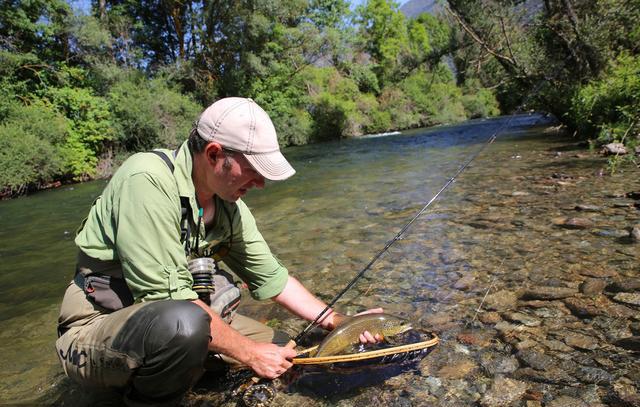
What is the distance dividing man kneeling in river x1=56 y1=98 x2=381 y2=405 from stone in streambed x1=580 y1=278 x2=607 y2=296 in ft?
7.46

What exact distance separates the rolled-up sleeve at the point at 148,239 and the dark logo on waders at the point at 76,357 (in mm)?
387

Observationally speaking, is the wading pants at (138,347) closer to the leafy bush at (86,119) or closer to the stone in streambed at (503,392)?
the stone in streambed at (503,392)

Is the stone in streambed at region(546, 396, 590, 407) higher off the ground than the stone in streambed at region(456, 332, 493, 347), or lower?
lower

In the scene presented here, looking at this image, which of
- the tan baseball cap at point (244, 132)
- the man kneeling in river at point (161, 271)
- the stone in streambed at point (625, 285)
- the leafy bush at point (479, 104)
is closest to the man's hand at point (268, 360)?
the man kneeling in river at point (161, 271)

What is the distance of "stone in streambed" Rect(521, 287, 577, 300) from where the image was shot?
3.19 m

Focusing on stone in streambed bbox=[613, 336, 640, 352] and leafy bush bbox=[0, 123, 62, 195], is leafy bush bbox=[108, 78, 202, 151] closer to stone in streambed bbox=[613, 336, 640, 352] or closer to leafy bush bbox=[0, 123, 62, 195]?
leafy bush bbox=[0, 123, 62, 195]

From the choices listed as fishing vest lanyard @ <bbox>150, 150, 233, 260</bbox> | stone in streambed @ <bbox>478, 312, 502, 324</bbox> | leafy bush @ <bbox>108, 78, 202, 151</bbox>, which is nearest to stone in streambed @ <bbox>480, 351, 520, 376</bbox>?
stone in streambed @ <bbox>478, 312, 502, 324</bbox>

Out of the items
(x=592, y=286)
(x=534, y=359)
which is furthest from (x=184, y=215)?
(x=592, y=286)

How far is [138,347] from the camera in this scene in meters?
2.00

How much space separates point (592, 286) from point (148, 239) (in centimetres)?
309

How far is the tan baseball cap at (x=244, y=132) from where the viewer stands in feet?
7.16

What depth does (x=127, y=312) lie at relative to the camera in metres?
2.07

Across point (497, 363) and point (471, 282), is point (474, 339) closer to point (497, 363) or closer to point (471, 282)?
point (497, 363)

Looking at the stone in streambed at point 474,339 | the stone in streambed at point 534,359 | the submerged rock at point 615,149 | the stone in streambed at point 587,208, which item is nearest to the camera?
the stone in streambed at point 534,359
